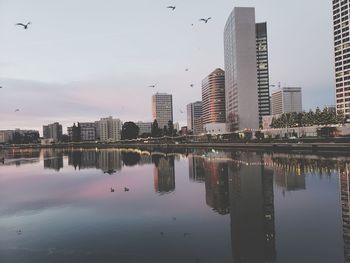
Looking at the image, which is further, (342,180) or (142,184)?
A: (142,184)

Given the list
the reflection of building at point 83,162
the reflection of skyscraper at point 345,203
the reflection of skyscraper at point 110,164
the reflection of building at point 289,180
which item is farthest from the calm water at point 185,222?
the reflection of building at point 83,162

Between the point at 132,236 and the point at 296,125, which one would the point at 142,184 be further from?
the point at 296,125

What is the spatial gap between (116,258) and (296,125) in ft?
584

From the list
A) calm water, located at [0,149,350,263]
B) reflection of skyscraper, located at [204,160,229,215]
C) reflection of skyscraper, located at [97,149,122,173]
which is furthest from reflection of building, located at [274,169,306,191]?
reflection of skyscraper, located at [97,149,122,173]

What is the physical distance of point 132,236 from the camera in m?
24.2

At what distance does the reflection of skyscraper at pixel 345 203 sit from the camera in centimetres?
2048

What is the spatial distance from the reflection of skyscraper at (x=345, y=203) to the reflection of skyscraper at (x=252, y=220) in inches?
151

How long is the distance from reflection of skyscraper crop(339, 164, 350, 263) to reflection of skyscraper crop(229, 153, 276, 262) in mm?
3847

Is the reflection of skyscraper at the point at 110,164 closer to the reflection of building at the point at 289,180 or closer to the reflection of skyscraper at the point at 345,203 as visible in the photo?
the reflection of building at the point at 289,180

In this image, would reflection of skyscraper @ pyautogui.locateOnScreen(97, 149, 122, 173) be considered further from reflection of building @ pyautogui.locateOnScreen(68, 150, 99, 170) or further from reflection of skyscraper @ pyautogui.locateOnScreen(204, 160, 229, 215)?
reflection of skyscraper @ pyautogui.locateOnScreen(204, 160, 229, 215)

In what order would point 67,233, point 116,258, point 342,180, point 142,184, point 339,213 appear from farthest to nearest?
point 142,184, point 342,180, point 339,213, point 67,233, point 116,258

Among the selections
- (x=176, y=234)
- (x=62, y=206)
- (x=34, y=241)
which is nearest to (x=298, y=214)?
(x=176, y=234)

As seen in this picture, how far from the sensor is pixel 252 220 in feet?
89.3

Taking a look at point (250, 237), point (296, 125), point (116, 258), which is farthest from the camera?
point (296, 125)
